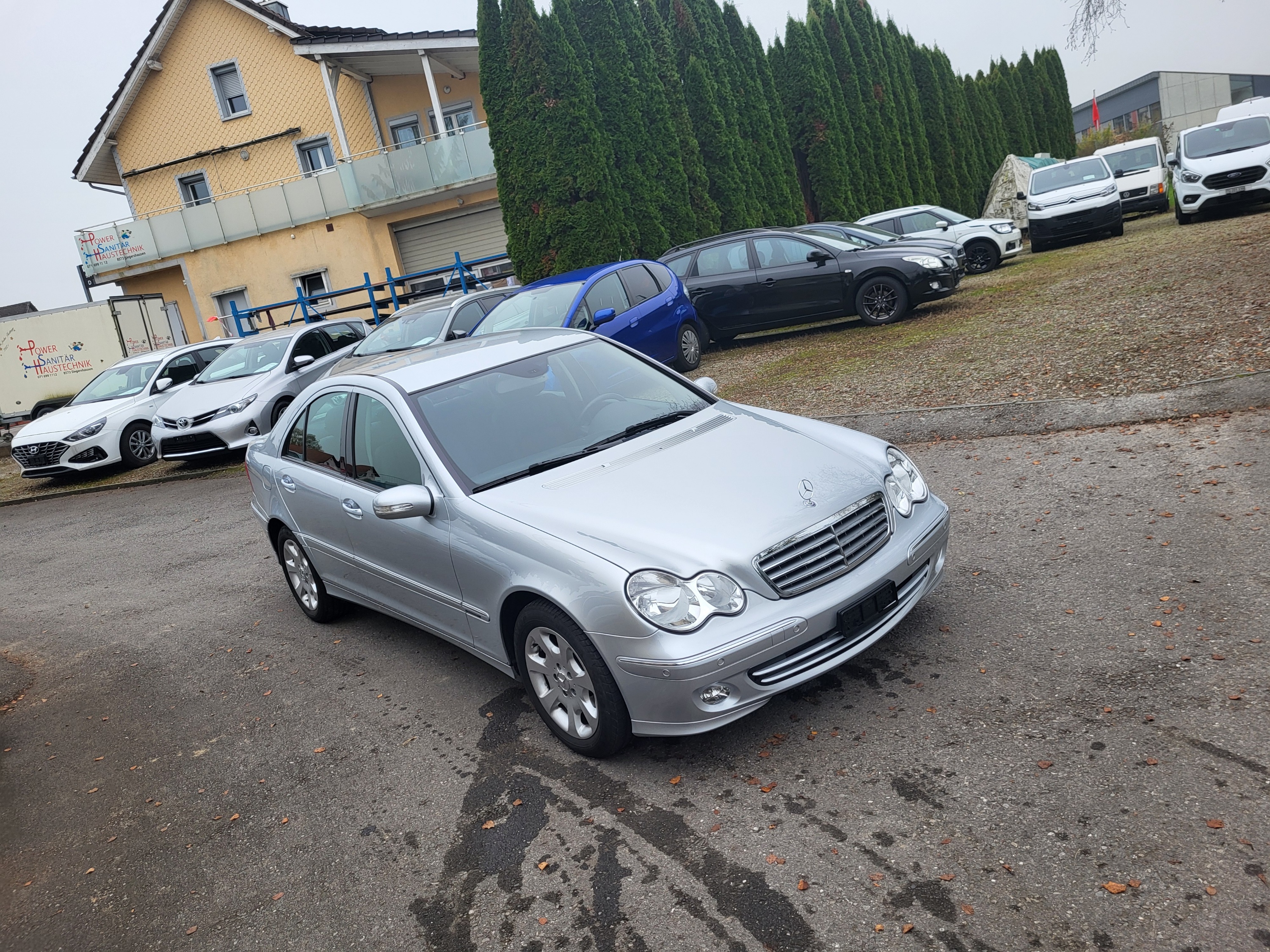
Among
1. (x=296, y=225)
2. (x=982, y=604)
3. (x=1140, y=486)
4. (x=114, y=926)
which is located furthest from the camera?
(x=296, y=225)

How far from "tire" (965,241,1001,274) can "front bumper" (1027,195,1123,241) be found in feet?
4.13

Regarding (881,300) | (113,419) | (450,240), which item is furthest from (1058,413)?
(450,240)

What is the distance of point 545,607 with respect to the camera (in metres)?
3.74

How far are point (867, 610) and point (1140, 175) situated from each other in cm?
2453

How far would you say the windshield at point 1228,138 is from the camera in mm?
17484

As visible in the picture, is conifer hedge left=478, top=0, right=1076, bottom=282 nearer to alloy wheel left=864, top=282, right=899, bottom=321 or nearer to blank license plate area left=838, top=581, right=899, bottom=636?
alloy wheel left=864, top=282, right=899, bottom=321

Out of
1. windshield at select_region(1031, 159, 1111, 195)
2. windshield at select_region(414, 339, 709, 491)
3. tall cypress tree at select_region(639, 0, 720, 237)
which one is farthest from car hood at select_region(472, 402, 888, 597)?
windshield at select_region(1031, 159, 1111, 195)

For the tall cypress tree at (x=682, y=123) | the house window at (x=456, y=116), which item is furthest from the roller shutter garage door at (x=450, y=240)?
the tall cypress tree at (x=682, y=123)

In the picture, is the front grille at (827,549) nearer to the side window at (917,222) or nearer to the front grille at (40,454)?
the front grille at (40,454)

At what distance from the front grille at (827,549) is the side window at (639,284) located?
26.7ft

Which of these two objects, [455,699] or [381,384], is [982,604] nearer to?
[455,699]

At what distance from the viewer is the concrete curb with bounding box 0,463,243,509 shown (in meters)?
13.0

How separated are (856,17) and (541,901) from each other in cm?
3426

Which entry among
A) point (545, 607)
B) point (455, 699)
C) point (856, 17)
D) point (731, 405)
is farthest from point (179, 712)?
point (856, 17)
